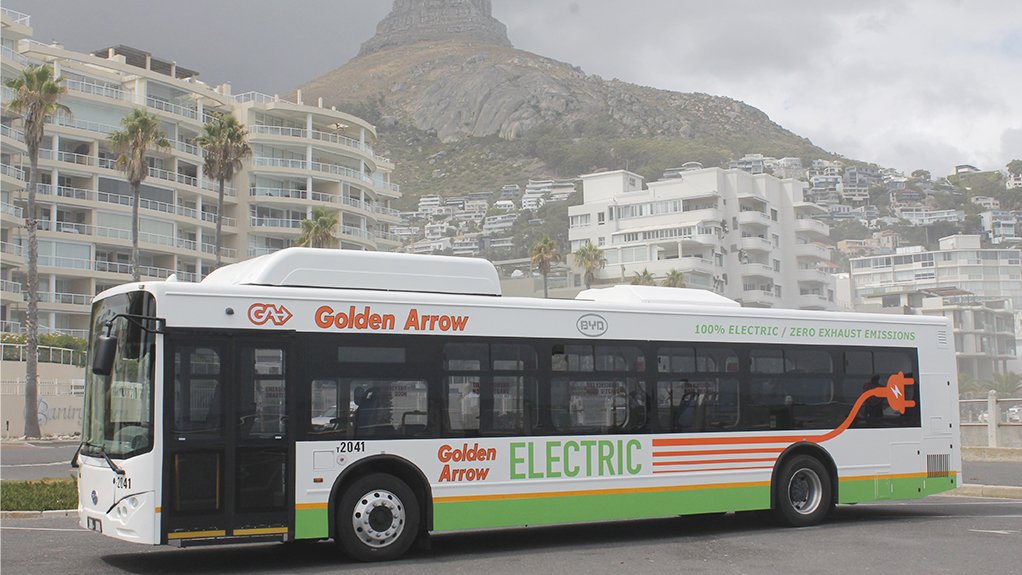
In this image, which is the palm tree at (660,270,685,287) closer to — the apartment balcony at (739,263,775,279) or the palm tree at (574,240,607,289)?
the palm tree at (574,240,607,289)

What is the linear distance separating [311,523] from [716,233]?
98.8m

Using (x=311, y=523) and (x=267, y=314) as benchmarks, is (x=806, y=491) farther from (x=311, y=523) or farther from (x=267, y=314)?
(x=267, y=314)

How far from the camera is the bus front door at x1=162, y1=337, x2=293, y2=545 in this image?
1158 centimetres

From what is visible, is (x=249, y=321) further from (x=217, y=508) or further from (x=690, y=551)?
(x=690, y=551)

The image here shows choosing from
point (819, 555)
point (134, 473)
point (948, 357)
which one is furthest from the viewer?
point (948, 357)

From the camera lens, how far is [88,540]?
48.1 feet

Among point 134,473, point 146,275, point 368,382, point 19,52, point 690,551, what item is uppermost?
point 19,52

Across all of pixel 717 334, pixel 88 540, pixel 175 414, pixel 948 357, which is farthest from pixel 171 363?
pixel 948 357

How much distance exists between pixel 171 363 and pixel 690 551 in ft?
21.3

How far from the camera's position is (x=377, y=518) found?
12.6m

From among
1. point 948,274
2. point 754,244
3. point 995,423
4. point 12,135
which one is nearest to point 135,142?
point 12,135

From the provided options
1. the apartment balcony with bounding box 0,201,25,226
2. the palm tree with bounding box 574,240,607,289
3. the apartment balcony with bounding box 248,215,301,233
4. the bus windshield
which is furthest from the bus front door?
the palm tree with bounding box 574,240,607,289

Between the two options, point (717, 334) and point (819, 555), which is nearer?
point (819, 555)

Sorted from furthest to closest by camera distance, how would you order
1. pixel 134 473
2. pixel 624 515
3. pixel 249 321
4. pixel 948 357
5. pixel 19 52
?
pixel 19 52, pixel 948 357, pixel 624 515, pixel 249 321, pixel 134 473
